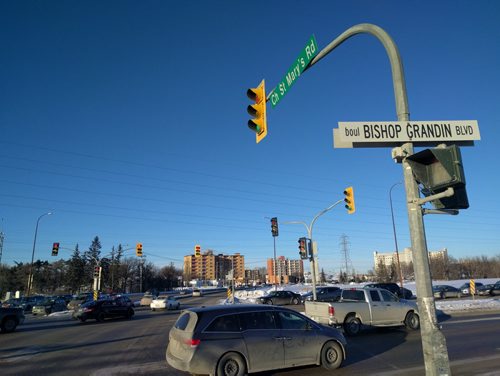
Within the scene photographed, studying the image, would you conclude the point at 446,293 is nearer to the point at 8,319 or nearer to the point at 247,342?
the point at 247,342

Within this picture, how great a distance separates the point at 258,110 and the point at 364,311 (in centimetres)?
1114

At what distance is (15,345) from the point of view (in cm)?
1412

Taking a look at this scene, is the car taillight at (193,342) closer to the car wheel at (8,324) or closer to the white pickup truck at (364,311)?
the white pickup truck at (364,311)

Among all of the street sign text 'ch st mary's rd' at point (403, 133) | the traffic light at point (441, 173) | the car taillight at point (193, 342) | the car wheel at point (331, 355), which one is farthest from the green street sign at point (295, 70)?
the car wheel at point (331, 355)

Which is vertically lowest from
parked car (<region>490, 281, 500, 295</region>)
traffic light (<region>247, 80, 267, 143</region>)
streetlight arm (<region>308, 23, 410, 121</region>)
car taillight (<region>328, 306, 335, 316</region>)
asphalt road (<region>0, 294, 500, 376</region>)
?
parked car (<region>490, 281, 500, 295</region>)

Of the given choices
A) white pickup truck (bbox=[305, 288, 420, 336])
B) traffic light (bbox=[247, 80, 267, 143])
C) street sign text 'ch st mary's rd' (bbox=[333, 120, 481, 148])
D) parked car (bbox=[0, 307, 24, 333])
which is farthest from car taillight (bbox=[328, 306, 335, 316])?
parked car (bbox=[0, 307, 24, 333])

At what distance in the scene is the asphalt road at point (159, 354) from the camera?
905 centimetres

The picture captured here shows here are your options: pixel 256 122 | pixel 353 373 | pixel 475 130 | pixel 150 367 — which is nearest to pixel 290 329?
pixel 353 373

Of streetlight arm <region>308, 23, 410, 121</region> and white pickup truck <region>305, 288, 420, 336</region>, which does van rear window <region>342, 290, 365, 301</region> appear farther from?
streetlight arm <region>308, 23, 410, 121</region>

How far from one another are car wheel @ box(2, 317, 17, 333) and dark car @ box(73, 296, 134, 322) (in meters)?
5.94

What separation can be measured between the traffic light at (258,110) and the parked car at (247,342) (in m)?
4.20

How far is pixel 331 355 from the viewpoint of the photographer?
919 cm

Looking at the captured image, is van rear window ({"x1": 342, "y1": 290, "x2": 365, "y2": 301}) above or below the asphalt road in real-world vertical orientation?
above

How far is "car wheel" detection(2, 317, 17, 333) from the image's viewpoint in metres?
18.8
